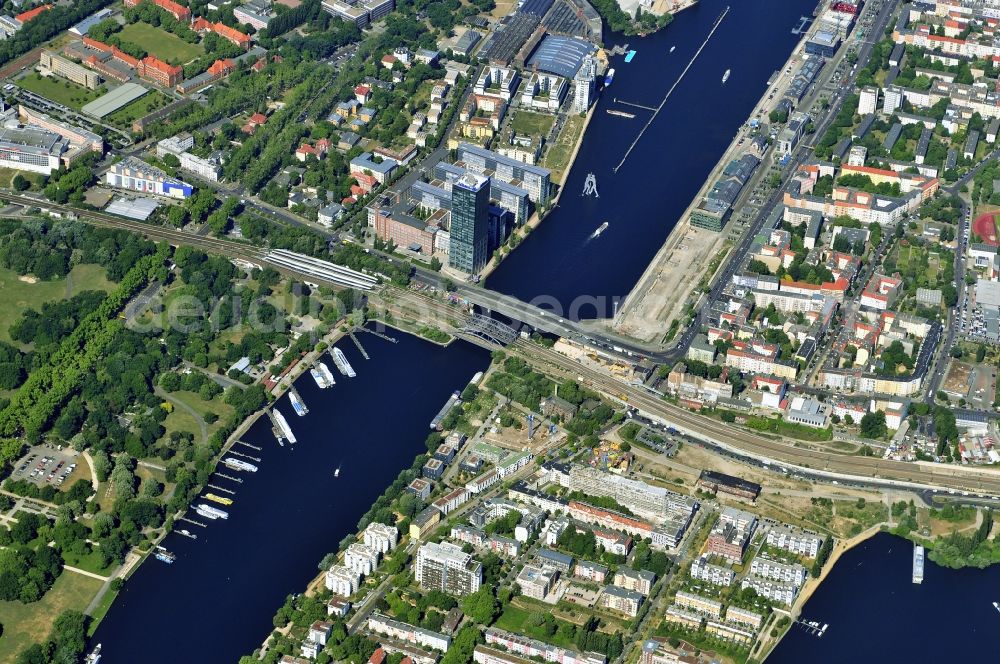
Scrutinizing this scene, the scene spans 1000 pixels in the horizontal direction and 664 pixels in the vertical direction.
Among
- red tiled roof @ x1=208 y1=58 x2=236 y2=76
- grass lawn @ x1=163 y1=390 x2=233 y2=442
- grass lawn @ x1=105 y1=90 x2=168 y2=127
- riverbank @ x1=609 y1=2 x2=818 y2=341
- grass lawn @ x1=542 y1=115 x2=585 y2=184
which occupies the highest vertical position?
red tiled roof @ x1=208 y1=58 x2=236 y2=76

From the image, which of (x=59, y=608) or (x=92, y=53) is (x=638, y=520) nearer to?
(x=59, y=608)

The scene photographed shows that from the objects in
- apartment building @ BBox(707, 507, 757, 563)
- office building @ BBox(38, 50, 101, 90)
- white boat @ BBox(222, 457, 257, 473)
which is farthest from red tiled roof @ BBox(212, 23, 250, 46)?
apartment building @ BBox(707, 507, 757, 563)

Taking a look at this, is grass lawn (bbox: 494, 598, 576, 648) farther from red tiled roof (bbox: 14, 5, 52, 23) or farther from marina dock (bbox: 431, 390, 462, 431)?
red tiled roof (bbox: 14, 5, 52, 23)

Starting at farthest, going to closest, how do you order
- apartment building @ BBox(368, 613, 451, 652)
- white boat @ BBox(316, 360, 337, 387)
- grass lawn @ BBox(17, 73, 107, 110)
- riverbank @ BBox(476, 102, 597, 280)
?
grass lawn @ BBox(17, 73, 107, 110) < riverbank @ BBox(476, 102, 597, 280) < white boat @ BBox(316, 360, 337, 387) < apartment building @ BBox(368, 613, 451, 652)

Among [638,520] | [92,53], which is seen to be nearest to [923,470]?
[638,520]

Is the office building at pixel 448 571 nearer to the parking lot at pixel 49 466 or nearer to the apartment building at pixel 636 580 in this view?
the apartment building at pixel 636 580

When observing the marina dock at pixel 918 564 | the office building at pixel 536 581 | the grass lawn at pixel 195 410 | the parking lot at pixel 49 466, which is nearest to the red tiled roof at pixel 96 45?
the grass lawn at pixel 195 410

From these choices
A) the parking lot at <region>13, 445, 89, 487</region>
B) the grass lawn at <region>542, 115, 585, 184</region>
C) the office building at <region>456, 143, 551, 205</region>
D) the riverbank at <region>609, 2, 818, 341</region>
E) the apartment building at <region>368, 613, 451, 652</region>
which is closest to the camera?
the apartment building at <region>368, 613, 451, 652</region>
